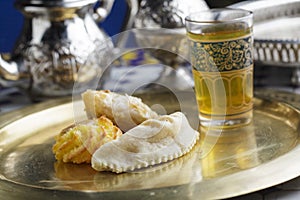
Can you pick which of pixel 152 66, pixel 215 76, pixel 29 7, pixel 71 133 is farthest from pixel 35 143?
pixel 152 66

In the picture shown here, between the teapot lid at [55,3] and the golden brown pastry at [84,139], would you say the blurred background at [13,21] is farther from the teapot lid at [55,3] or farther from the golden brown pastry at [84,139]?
the golden brown pastry at [84,139]

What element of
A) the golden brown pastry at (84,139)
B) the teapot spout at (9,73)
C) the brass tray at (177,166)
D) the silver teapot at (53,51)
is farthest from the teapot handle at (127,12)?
the golden brown pastry at (84,139)

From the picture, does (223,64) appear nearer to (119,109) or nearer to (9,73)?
(119,109)

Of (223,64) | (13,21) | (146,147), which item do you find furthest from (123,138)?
(13,21)

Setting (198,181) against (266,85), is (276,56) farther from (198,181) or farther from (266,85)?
(198,181)

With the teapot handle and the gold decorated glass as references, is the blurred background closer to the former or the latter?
the teapot handle

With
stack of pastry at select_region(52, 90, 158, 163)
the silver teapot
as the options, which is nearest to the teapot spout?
the silver teapot
